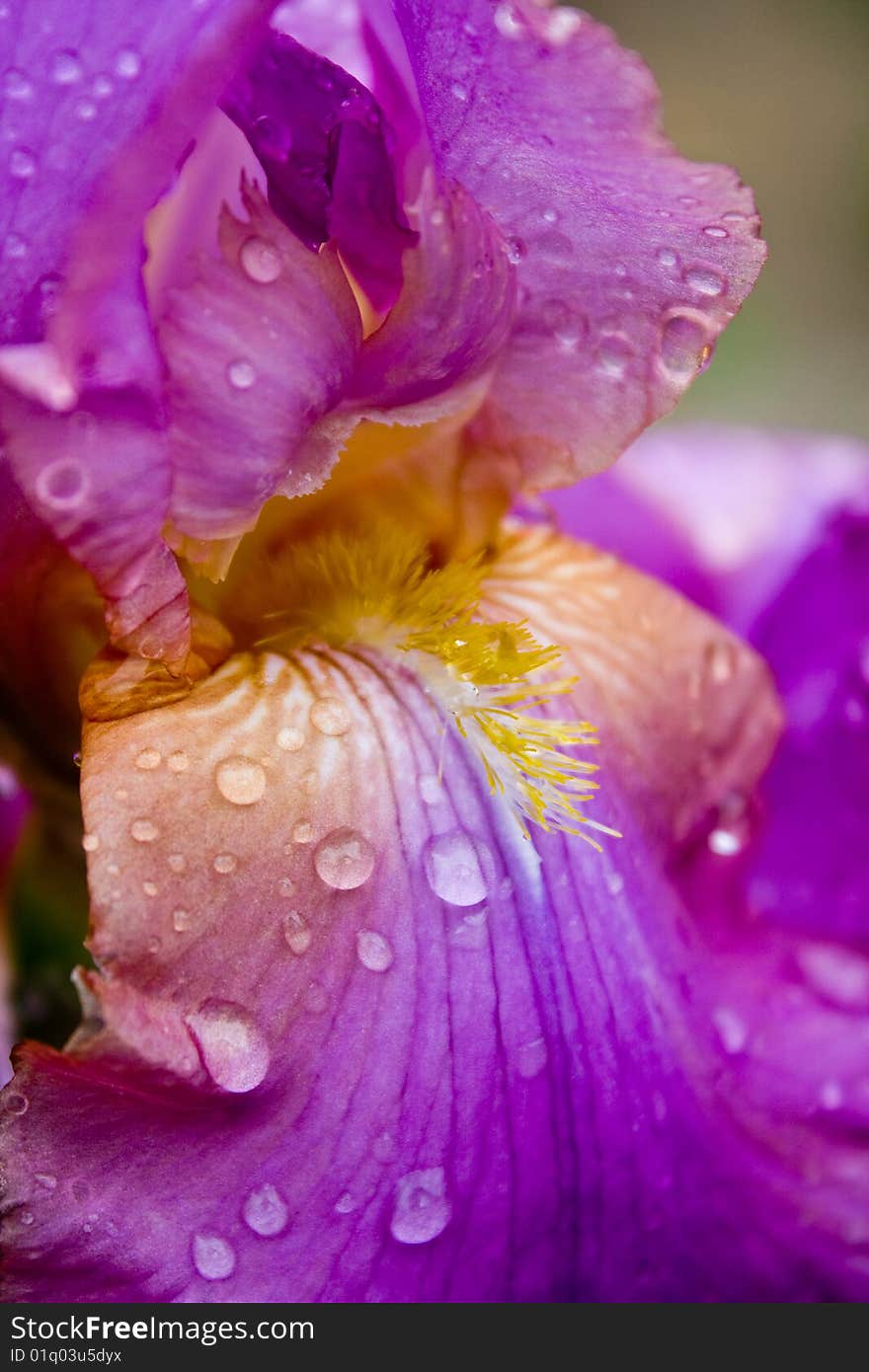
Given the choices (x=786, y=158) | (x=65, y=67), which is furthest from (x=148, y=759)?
(x=786, y=158)

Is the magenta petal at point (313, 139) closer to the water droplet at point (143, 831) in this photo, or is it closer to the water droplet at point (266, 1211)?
the water droplet at point (143, 831)

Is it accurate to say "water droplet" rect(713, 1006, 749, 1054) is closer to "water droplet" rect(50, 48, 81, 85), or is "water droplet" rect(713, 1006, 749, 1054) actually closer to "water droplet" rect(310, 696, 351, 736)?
"water droplet" rect(310, 696, 351, 736)

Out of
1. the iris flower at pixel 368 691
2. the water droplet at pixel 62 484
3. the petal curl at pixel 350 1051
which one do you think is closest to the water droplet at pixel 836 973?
the iris flower at pixel 368 691

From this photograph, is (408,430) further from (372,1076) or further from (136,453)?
(372,1076)

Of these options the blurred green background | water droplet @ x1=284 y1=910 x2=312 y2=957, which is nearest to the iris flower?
water droplet @ x1=284 y1=910 x2=312 y2=957

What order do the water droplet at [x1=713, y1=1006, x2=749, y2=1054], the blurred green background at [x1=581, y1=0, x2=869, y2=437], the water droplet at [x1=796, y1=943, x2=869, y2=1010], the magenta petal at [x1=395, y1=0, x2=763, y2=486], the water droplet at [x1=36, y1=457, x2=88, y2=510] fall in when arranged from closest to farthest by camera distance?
the water droplet at [x1=36, y1=457, x2=88, y2=510] < the magenta petal at [x1=395, y1=0, x2=763, y2=486] < the water droplet at [x1=713, y1=1006, x2=749, y2=1054] < the water droplet at [x1=796, y1=943, x2=869, y2=1010] < the blurred green background at [x1=581, y1=0, x2=869, y2=437]

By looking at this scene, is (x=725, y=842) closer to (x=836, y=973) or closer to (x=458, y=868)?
(x=836, y=973)
